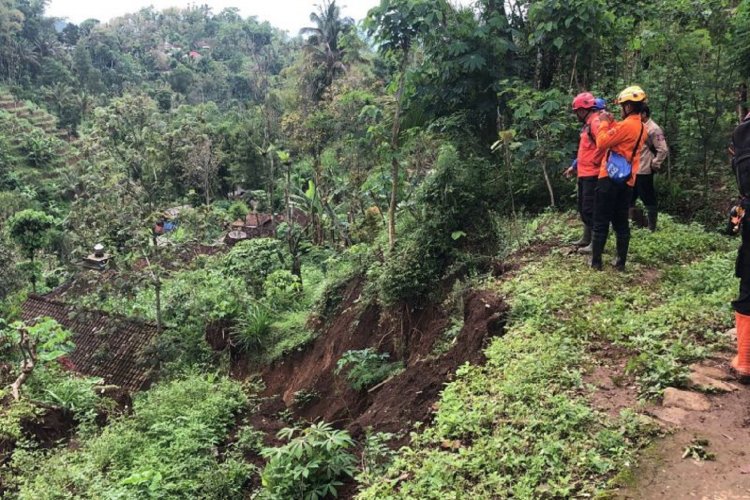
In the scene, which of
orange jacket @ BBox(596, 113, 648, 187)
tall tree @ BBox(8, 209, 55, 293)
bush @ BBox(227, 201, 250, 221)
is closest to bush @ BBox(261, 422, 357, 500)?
orange jacket @ BBox(596, 113, 648, 187)

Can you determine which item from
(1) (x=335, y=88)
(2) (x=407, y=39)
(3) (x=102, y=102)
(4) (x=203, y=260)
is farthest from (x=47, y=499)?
(3) (x=102, y=102)

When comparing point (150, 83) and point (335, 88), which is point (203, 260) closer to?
point (335, 88)

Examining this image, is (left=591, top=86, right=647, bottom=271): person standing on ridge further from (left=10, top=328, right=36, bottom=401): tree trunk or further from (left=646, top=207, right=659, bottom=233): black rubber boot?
(left=10, top=328, right=36, bottom=401): tree trunk

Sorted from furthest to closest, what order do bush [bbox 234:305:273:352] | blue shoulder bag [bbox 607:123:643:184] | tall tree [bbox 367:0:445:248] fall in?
bush [bbox 234:305:273:352] < tall tree [bbox 367:0:445:248] < blue shoulder bag [bbox 607:123:643:184]

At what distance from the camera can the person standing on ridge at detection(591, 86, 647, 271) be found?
4781 millimetres

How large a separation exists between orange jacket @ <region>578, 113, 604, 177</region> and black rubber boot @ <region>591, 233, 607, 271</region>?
68 centimetres

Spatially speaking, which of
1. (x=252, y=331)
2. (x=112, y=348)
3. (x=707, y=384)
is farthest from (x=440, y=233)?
(x=112, y=348)

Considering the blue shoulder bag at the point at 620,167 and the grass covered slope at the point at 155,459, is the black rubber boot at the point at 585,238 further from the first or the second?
the grass covered slope at the point at 155,459

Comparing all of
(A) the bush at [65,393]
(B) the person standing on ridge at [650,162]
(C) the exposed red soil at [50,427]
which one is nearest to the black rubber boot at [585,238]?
(B) the person standing on ridge at [650,162]

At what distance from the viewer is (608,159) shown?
196 inches

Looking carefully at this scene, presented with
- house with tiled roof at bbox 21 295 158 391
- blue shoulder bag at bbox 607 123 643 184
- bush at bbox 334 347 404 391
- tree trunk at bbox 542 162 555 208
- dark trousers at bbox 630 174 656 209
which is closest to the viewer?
blue shoulder bag at bbox 607 123 643 184

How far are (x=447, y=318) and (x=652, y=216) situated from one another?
2849mm

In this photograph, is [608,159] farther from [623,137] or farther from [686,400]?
[686,400]

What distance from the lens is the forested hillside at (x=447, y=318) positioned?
334 cm
